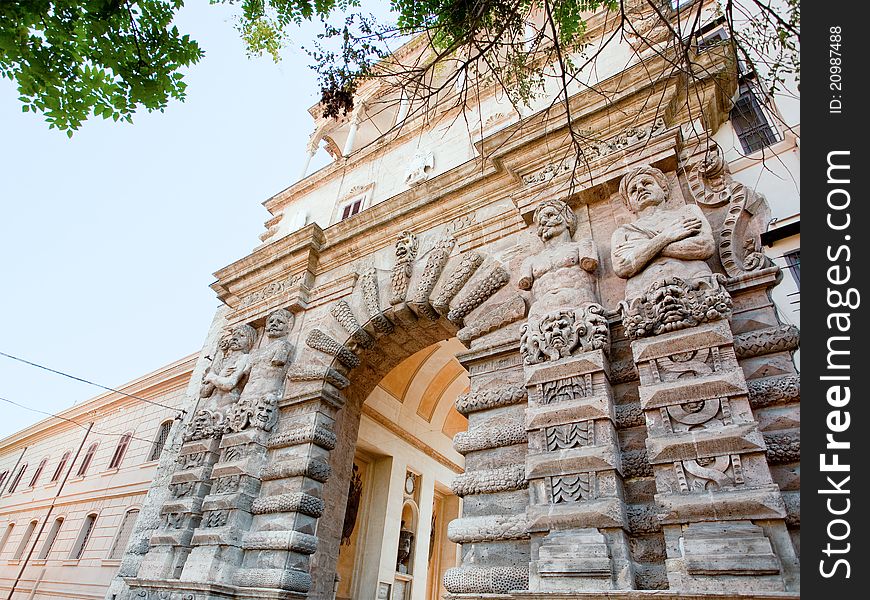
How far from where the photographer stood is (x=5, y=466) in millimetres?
26312

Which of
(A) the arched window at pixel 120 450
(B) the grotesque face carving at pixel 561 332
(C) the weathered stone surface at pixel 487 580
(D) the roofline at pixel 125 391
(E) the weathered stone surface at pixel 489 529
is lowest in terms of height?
(C) the weathered stone surface at pixel 487 580

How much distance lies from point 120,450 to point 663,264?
18.5 meters

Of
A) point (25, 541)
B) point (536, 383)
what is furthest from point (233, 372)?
point (25, 541)

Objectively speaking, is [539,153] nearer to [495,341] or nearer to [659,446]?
[495,341]

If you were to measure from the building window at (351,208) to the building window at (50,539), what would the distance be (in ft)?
53.8

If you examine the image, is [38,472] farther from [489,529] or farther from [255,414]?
[489,529]

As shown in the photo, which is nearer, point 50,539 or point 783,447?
point 783,447

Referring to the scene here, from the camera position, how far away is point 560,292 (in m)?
5.23

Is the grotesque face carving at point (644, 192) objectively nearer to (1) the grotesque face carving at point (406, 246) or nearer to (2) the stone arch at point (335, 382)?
(2) the stone arch at point (335, 382)

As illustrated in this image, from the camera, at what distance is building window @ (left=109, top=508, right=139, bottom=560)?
13.7 metres

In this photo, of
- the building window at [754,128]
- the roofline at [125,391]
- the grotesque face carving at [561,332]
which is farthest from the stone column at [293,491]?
the roofline at [125,391]

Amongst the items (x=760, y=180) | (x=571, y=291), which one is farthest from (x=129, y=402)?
(x=760, y=180)

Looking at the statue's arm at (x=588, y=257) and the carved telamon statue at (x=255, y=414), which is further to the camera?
the carved telamon statue at (x=255, y=414)

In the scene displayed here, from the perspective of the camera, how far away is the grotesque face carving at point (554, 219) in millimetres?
5922
